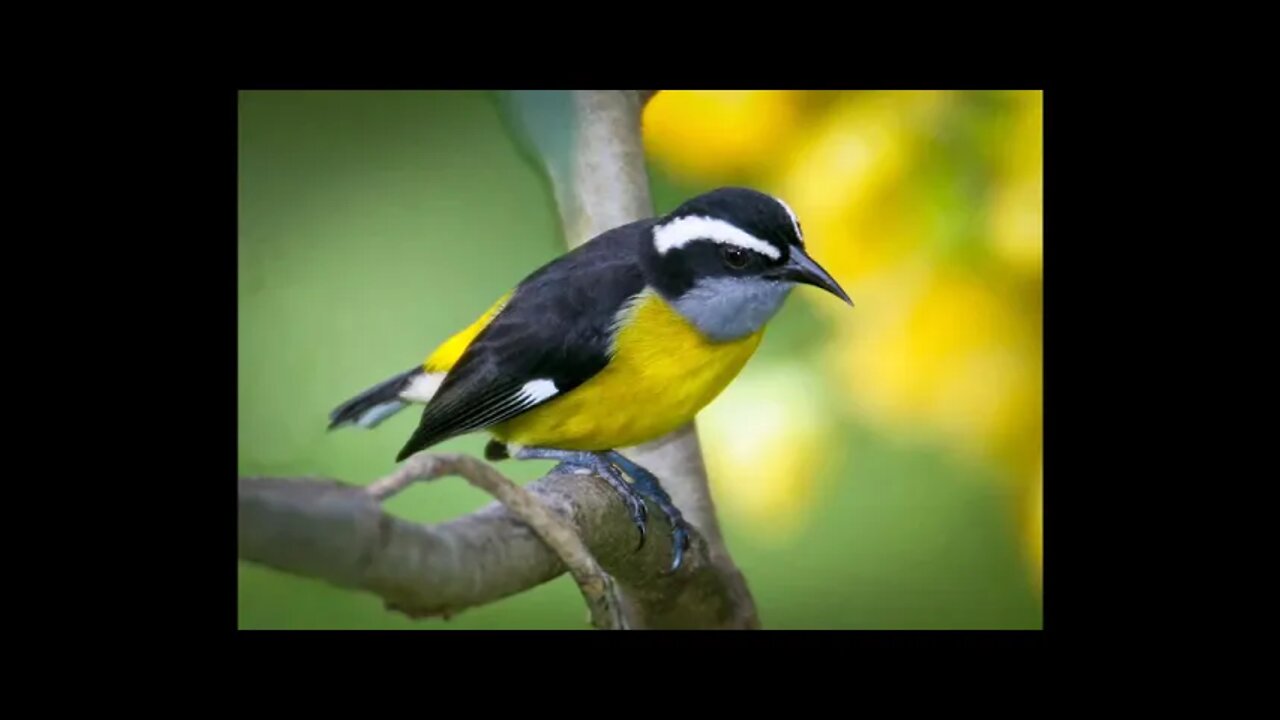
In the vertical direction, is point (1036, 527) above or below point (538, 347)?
below

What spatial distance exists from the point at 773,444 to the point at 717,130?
1.78 ft

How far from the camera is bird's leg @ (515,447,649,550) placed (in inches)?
101

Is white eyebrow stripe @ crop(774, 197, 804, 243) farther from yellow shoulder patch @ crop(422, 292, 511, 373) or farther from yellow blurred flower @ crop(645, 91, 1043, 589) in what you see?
yellow shoulder patch @ crop(422, 292, 511, 373)

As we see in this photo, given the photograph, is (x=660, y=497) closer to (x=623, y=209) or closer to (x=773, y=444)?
(x=773, y=444)

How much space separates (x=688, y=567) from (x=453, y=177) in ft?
2.77

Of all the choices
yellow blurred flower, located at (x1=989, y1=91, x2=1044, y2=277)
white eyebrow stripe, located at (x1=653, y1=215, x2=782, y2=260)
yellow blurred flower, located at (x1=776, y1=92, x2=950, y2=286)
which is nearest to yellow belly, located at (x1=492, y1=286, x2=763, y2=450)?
white eyebrow stripe, located at (x1=653, y1=215, x2=782, y2=260)

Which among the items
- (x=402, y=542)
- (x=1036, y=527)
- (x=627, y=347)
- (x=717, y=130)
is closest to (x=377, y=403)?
(x=627, y=347)

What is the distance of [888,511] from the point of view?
283 centimetres

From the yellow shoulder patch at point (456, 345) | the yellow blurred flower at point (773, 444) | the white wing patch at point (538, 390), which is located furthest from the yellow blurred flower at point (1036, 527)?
the yellow shoulder patch at point (456, 345)

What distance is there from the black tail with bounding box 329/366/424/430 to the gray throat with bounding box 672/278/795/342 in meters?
0.57

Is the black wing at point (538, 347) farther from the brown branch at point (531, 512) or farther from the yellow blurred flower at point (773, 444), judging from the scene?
the brown branch at point (531, 512)

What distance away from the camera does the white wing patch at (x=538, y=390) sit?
2.62 m

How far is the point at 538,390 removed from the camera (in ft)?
8.61

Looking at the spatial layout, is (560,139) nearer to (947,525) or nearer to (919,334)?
(919,334)
